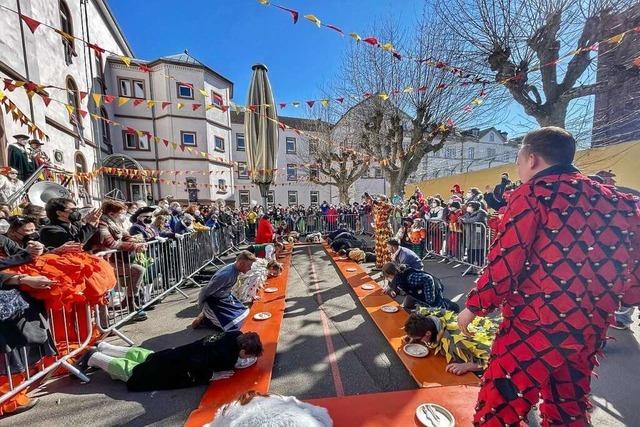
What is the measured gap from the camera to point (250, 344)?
295cm

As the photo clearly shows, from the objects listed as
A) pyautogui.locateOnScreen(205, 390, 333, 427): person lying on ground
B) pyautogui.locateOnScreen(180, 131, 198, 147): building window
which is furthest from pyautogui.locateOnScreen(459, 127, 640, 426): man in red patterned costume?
pyautogui.locateOnScreen(180, 131, 198, 147): building window

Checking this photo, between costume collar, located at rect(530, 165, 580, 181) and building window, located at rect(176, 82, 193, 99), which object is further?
building window, located at rect(176, 82, 193, 99)

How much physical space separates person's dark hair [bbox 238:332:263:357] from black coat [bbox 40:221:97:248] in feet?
8.79

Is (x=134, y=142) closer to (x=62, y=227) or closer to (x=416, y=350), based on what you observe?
(x=62, y=227)

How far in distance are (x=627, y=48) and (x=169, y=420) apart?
9717mm

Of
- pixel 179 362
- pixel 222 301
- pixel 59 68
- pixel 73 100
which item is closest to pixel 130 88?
pixel 73 100

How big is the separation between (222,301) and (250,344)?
137cm

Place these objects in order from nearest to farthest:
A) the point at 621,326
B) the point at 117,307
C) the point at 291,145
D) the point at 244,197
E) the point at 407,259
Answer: the point at 621,326, the point at 117,307, the point at 407,259, the point at 244,197, the point at 291,145

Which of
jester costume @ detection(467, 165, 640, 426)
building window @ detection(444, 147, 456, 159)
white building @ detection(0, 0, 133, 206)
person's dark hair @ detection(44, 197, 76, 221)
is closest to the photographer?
jester costume @ detection(467, 165, 640, 426)

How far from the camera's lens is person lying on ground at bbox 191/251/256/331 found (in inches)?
158

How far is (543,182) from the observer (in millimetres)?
1398

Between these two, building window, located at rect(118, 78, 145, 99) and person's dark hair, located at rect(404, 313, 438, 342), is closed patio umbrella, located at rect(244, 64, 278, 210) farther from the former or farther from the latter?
building window, located at rect(118, 78, 145, 99)

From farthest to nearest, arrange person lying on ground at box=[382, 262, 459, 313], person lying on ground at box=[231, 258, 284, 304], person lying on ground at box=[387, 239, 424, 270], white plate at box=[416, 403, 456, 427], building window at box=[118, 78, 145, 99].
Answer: building window at box=[118, 78, 145, 99] → person lying on ground at box=[231, 258, 284, 304] → person lying on ground at box=[387, 239, 424, 270] → person lying on ground at box=[382, 262, 459, 313] → white plate at box=[416, 403, 456, 427]

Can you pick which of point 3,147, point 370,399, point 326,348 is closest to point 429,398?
point 370,399
